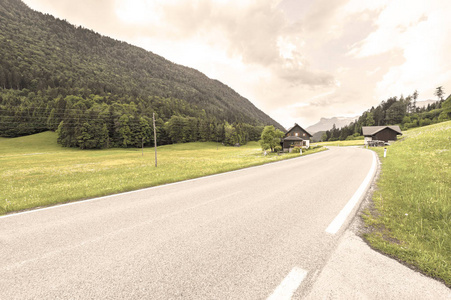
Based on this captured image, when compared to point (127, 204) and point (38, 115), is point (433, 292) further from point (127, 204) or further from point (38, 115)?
point (38, 115)

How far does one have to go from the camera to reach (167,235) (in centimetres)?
372

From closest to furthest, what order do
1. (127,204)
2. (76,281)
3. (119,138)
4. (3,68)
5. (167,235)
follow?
(76,281)
(167,235)
(127,204)
(119,138)
(3,68)

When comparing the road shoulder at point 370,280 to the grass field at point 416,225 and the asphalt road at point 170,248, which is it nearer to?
the asphalt road at point 170,248

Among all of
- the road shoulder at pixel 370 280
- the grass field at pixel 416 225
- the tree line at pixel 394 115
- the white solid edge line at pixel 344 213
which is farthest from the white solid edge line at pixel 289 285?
the tree line at pixel 394 115

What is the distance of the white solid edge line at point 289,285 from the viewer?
2.17 meters

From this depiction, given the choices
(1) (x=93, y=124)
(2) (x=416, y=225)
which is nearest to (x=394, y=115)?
(2) (x=416, y=225)

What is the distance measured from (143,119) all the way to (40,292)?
8874 cm

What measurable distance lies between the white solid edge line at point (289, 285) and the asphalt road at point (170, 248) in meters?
0.01

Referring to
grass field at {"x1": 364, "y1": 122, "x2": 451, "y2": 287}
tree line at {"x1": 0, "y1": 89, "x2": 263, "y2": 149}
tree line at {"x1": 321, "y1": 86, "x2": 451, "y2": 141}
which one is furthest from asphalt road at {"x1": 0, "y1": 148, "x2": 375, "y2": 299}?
tree line at {"x1": 321, "y1": 86, "x2": 451, "y2": 141}

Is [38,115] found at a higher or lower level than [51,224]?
higher

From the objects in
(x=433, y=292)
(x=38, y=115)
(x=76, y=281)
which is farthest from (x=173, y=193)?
(x=38, y=115)

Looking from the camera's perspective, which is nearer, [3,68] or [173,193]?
[173,193]

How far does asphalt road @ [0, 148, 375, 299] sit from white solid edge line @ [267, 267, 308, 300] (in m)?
0.01

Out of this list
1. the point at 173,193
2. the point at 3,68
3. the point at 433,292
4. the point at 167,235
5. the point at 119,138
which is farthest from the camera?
the point at 3,68
